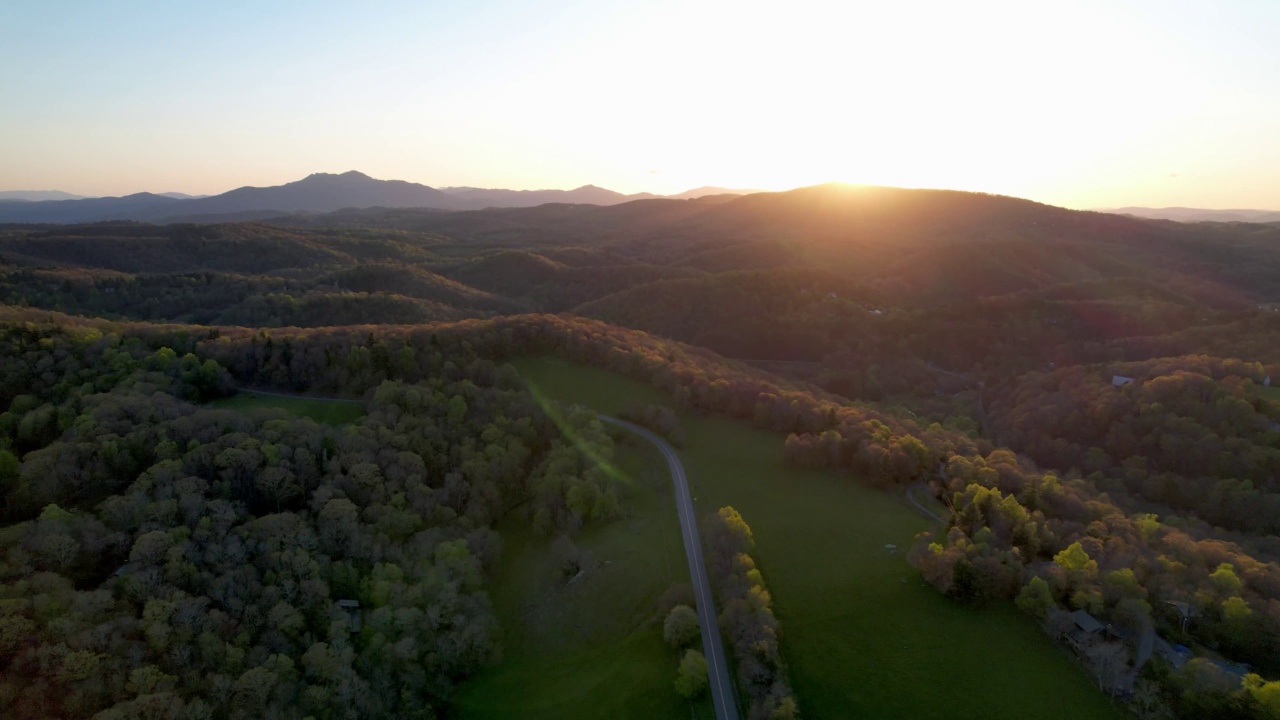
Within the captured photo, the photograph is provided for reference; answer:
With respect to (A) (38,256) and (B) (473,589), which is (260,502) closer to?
(B) (473,589)

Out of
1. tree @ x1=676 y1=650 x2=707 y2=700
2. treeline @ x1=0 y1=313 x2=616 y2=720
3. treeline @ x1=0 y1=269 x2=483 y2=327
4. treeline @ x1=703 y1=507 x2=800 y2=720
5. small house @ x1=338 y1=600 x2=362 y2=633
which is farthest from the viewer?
treeline @ x1=0 y1=269 x2=483 y2=327

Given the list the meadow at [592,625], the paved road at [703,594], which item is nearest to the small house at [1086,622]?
the paved road at [703,594]

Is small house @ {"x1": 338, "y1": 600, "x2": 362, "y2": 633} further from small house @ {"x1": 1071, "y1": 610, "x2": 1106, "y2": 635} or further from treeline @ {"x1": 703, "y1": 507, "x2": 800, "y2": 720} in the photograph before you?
small house @ {"x1": 1071, "y1": 610, "x2": 1106, "y2": 635}

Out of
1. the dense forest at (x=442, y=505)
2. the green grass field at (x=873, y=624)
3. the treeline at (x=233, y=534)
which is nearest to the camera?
the treeline at (x=233, y=534)

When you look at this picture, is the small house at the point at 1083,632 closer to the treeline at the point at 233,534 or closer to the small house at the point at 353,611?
the treeline at the point at 233,534

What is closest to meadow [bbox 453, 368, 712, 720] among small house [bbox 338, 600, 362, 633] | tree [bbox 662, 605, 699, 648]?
tree [bbox 662, 605, 699, 648]

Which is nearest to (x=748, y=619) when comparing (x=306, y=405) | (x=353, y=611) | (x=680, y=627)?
(x=680, y=627)
